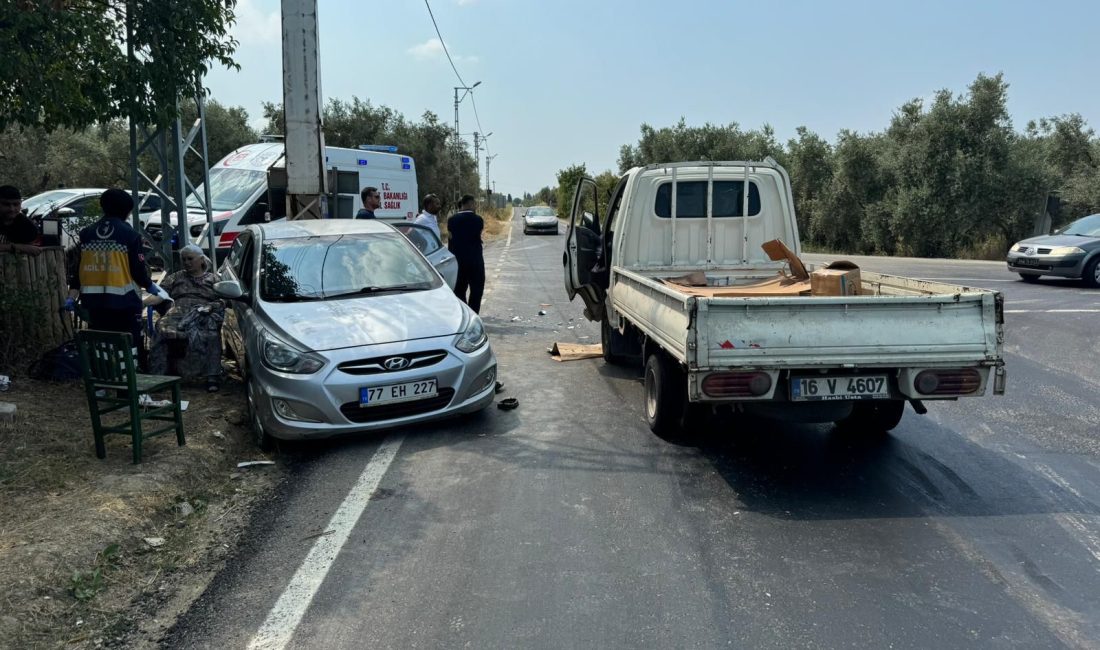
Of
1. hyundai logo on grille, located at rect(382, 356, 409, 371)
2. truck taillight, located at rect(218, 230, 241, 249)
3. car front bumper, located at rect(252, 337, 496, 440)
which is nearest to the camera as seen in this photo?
car front bumper, located at rect(252, 337, 496, 440)

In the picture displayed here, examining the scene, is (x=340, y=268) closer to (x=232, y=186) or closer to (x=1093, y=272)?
(x=232, y=186)

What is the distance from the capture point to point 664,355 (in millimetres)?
5656

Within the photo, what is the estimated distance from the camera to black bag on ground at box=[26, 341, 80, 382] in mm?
6746

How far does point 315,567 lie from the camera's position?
3.81 meters

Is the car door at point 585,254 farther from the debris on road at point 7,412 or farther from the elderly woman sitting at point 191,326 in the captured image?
the debris on road at point 7,412

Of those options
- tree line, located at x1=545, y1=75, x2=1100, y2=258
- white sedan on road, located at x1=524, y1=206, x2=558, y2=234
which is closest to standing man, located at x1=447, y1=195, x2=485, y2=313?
tree line, located at x1=545, y1=75, x2=1100, y2=258

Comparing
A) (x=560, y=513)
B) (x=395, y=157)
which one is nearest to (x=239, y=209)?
(x=395, y=157)

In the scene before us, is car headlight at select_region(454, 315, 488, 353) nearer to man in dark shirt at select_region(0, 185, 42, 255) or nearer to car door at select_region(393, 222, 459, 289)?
car door at select_region(393, 222, 459, 289)

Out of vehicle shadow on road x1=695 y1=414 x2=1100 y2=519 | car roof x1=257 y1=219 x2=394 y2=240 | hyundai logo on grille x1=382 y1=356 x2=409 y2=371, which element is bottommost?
vehicle shadow on road x1=695 y1=414 x2=1100 y2=519

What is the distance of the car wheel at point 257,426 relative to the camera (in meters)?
5.69

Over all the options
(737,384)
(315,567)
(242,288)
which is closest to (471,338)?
(242,288)

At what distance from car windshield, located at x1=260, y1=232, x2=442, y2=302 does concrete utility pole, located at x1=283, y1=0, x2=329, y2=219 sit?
9.44 ft

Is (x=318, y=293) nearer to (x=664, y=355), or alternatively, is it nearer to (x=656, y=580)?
(x=664, y=355)

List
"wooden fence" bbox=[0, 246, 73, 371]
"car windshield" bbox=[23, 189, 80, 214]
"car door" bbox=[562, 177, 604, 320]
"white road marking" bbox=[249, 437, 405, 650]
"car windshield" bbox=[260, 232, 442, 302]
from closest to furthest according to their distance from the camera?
"white road marking" bbox=[249, 437, 405, 650] < "car windshield" bbox=[260, 232, 442, 302] < "wooden fence" bbox=[0, 246, 73, 371] < "car door" bbox=[562, 177, 604, 320] < "car windshield" bbox=[23, 189, 80, 214]
